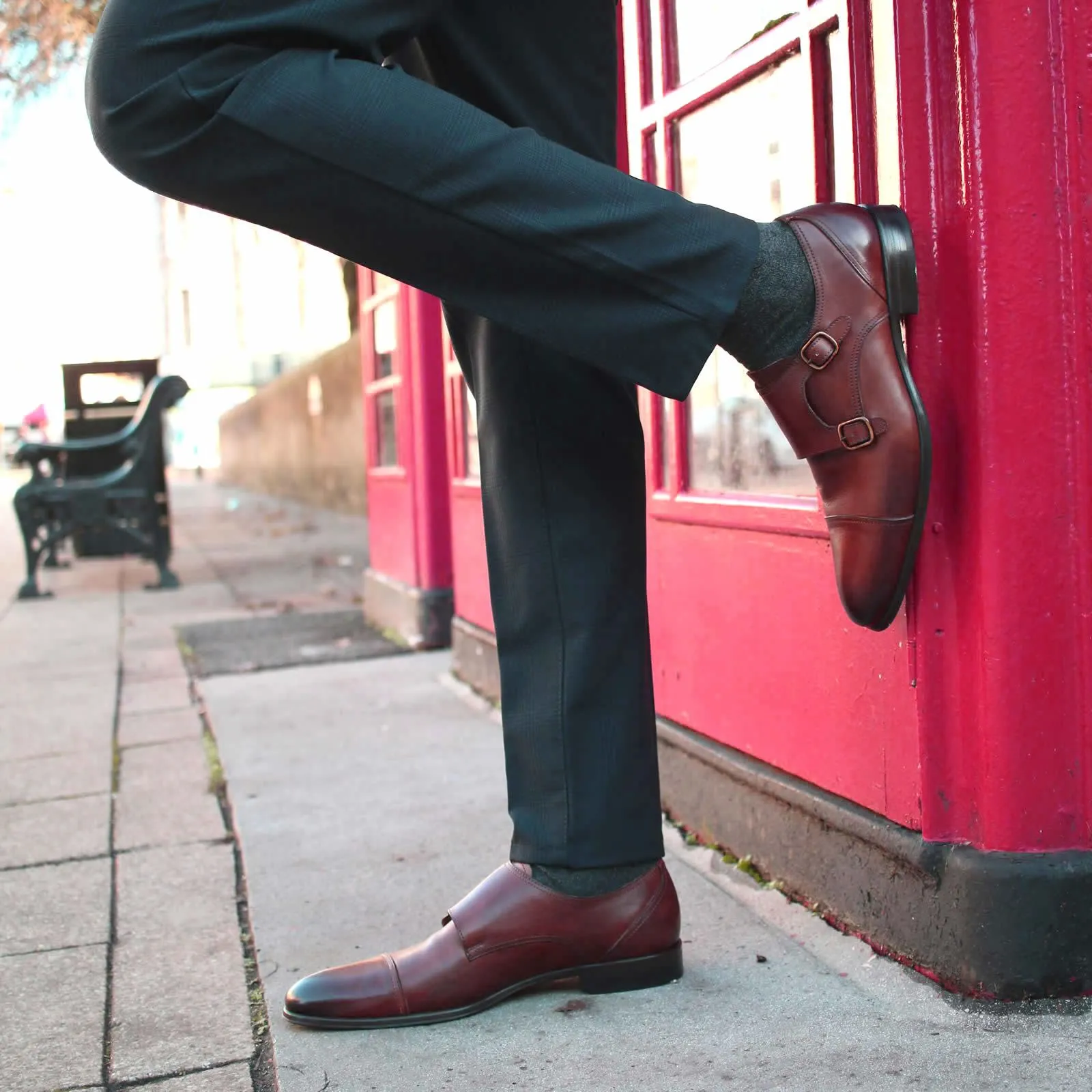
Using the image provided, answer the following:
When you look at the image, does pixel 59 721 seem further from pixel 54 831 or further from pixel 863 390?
pixel 863 390

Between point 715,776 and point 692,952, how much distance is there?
407mm

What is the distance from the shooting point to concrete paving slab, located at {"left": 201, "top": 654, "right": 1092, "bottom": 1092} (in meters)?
1.24

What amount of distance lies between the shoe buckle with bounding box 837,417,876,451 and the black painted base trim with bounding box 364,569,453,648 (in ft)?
9.83

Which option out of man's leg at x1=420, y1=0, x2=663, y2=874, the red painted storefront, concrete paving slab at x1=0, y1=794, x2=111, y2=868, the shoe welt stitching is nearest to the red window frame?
concrete paving slab at x1=0, y1=794, x2=111, y2=868

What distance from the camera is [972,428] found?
1308 mm

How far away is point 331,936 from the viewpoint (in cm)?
170

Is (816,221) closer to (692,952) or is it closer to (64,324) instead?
(692,952)

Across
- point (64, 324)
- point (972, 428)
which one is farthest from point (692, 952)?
point (64, 324)

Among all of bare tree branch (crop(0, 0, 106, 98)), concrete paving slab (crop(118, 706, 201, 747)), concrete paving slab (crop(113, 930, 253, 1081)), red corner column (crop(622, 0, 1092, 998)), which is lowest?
concrete paving slab (crop(113, 930, 253, 1081))

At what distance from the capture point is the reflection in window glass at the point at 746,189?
169 cm

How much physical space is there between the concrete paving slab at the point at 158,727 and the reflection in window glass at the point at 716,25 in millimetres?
1882

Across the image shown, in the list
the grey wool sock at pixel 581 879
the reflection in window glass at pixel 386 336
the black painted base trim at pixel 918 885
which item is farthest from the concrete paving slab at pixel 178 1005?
the reflection in window glass at pixel 386 336

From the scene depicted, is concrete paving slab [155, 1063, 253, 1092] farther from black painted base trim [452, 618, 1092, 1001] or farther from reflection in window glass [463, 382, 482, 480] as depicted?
reflection in window glass [463, 382, 482, 480]

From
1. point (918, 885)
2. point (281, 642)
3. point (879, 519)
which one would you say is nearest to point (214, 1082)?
point (918, 885)
